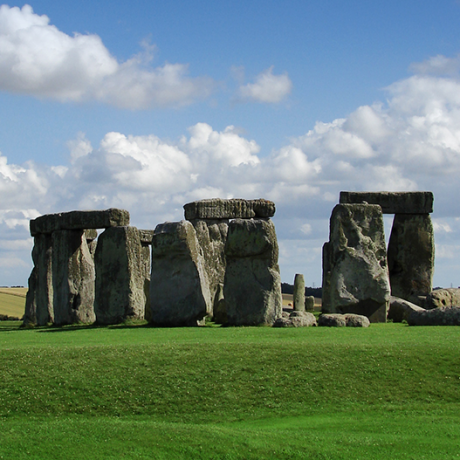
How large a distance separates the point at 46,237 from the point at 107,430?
55.1 feet

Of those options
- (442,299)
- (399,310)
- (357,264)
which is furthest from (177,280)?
(442,299)

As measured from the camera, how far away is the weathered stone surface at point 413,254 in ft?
91.8

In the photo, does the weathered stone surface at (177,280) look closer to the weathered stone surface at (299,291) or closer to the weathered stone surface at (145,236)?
the weathered stone surface at (145,236)

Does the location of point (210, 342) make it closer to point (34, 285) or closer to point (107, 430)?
A: point (107, 430)

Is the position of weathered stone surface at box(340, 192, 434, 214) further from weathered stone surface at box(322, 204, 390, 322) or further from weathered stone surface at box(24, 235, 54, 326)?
weathered stone surface at box(24, 235, 54, 326)

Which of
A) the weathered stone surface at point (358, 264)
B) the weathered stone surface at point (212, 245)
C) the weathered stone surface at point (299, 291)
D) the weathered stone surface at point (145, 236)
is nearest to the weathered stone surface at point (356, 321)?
the weathered stone surface at point (358, 264)

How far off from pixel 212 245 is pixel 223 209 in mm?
1463

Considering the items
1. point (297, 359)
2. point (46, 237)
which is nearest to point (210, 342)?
point (297, 359)

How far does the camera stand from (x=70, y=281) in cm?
2539

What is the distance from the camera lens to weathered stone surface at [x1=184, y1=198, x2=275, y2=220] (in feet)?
98.2

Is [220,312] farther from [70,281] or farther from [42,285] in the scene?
[42,285]

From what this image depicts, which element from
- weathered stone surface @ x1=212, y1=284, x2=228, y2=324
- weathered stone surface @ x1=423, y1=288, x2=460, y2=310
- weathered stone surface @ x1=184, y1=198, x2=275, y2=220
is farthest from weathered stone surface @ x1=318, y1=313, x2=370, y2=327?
weathered stone surface @ x1=184, y1=198, x2=275, y2=220

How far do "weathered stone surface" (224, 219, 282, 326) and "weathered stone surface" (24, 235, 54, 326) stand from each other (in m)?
9.31

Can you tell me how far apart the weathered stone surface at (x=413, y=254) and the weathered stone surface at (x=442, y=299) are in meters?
4.91
